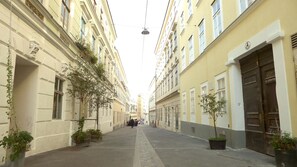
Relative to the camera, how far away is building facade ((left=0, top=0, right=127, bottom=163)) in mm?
6758

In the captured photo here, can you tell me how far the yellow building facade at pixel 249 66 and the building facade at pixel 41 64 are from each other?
726 centimetres

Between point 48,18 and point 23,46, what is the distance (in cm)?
223

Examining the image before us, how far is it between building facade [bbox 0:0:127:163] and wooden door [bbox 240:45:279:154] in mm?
7685


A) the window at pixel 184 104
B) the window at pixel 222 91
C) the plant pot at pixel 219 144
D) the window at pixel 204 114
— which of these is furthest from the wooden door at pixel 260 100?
the window at pixel 184 104

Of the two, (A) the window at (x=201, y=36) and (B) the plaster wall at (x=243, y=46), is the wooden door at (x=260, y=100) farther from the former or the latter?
(A) the window at (x=201, y=36)

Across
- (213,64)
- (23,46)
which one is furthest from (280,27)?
(23,46)

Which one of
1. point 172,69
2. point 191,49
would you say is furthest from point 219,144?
point 172,69

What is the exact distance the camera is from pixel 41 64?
8.92 m

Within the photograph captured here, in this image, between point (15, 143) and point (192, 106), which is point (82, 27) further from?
point (15, 143)

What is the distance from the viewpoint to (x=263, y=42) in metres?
7.99

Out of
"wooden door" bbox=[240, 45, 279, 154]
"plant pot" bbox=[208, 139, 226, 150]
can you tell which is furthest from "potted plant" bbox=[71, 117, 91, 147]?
"wooden door" bbox=[240, 45, 279, 154]

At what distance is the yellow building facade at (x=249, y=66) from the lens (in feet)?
22.4

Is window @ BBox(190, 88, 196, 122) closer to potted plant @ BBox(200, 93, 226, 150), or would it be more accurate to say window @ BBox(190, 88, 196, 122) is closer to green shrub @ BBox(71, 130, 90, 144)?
potted plant @ BBox(200, 93, 226, 150)

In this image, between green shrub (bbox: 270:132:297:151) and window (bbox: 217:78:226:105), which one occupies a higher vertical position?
window (bbox: 217:78:226:105)
